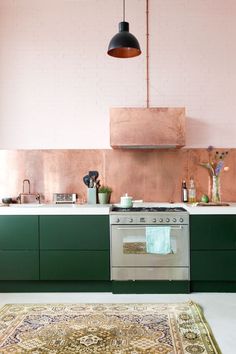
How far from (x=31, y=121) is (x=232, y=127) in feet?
7.85

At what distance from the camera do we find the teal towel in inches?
131

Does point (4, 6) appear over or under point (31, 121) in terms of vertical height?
over

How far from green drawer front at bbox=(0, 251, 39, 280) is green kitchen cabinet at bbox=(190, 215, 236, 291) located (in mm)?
1554

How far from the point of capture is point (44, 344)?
2.39 m

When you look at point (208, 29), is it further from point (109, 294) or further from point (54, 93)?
point (109, 294)

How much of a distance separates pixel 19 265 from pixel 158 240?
141 cm

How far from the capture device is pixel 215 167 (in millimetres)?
4066

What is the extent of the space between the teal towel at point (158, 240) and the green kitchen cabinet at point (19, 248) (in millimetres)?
1113

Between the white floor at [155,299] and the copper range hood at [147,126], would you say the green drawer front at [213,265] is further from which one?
the copper range hood at [147,126]

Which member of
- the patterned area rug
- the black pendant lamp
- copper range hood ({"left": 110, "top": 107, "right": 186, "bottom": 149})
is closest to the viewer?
the patterned area rug

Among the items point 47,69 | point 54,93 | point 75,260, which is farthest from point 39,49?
point 75,260

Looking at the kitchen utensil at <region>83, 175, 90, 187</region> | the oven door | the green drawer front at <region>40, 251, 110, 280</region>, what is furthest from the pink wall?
the green drawer front at <region>40, 251, 110, 280</region>

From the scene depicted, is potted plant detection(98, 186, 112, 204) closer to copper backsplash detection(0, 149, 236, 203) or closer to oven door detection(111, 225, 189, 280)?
copper backsplash detection(0, 149, 236, 203)

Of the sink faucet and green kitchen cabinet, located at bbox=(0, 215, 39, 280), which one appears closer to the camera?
green kitchen cabinet, located at bbox=(0, 215, 39, 280)
